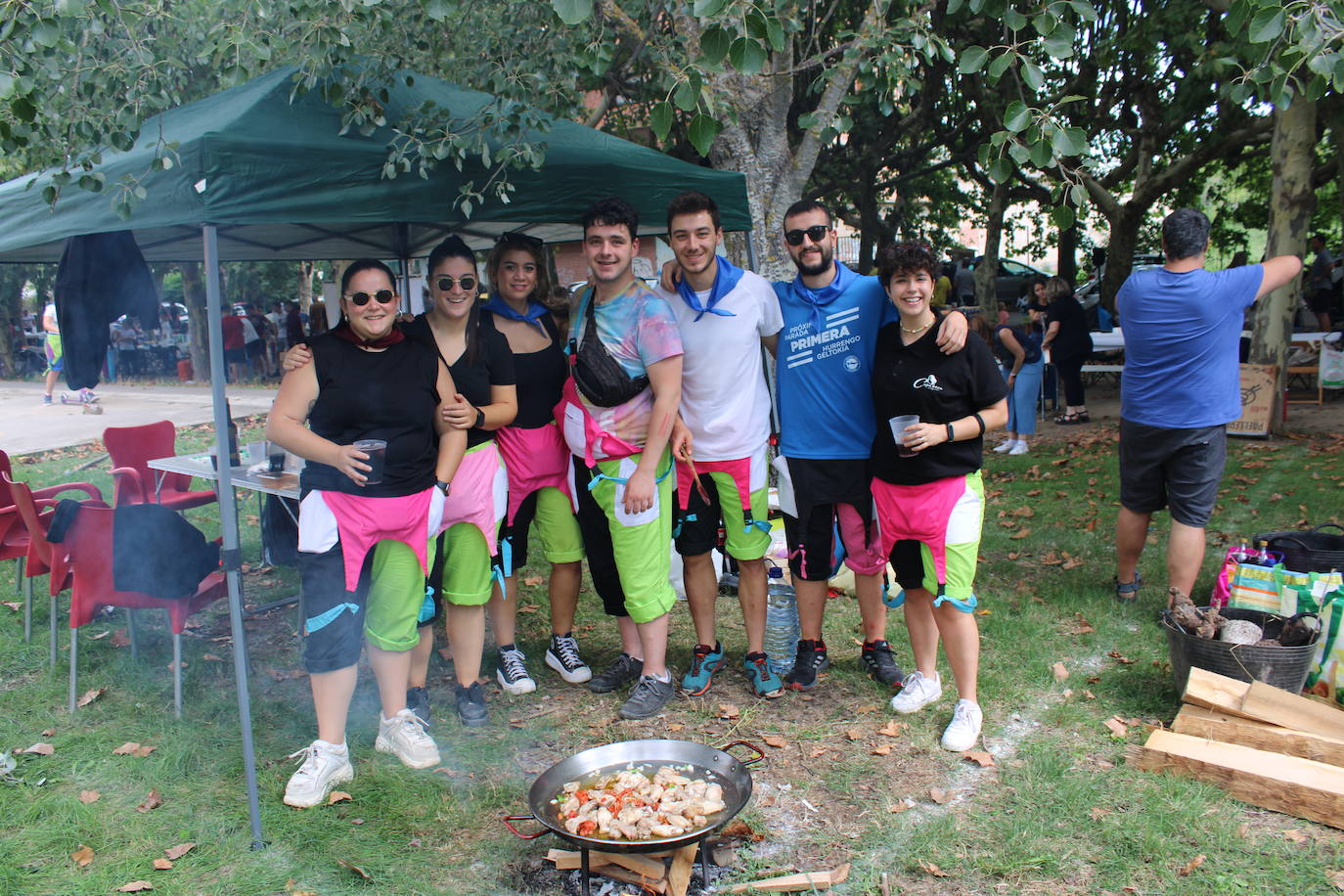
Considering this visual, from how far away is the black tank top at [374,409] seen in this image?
3.45 metres

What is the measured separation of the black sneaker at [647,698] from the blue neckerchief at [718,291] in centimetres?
159

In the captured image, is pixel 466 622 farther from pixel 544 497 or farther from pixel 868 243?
pixel 868 243

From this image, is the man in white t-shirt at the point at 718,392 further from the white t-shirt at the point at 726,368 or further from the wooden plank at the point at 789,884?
the wooden plank at the point at 789,884

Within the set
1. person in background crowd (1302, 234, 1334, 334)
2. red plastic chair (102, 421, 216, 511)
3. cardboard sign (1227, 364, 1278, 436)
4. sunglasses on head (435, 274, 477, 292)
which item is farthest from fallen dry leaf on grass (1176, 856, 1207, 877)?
person in background crowd (1302, 234, 1334, 334)

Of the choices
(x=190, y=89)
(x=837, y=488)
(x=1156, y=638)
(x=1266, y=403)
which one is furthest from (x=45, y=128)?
(x=1266, y=403)

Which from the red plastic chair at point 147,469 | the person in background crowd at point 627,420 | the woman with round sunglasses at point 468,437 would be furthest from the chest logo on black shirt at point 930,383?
the red plastic chair at point 147,469

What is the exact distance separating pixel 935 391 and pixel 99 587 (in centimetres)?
370

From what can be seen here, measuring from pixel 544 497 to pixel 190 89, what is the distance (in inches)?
389

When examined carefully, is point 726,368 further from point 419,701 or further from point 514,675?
point 419,701

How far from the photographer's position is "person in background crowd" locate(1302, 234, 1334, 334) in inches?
602

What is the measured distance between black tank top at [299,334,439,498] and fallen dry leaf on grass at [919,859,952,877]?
7.11 ft

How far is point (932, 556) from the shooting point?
3.72 meters

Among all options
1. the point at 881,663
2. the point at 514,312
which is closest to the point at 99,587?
the point at 514,312

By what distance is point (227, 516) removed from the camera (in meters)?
3.35
